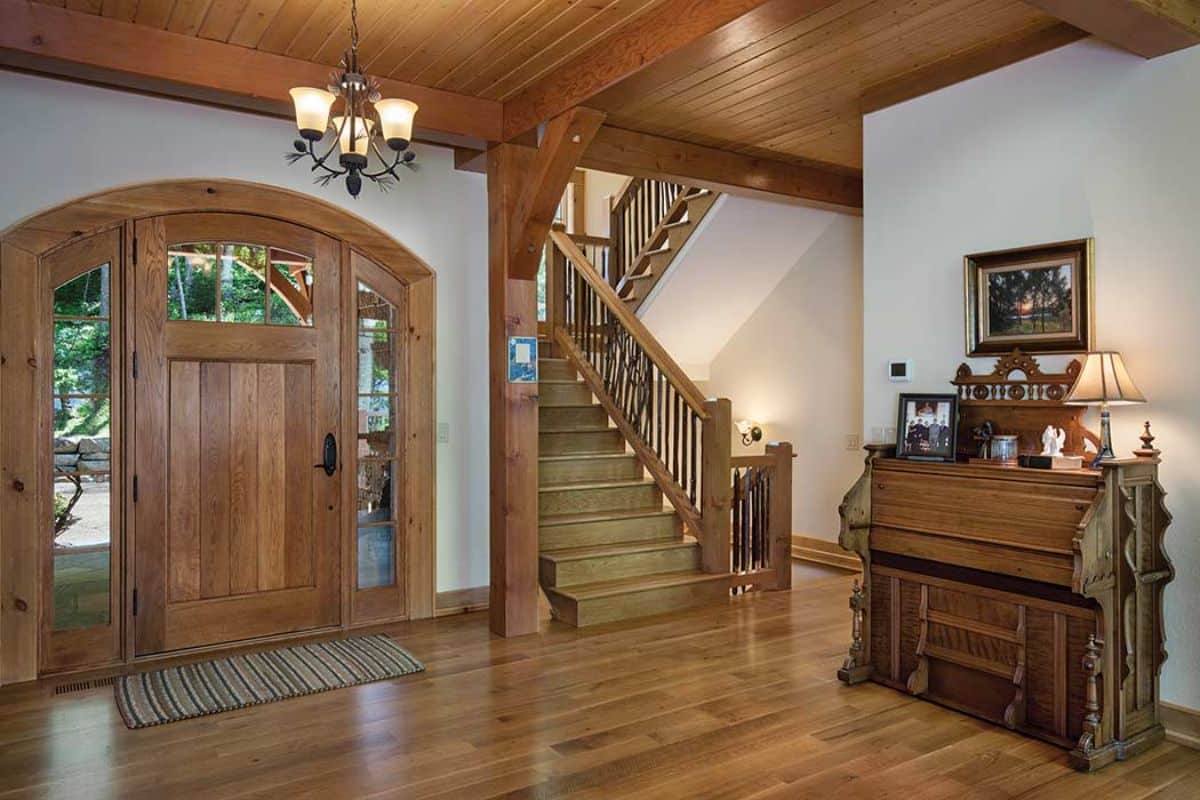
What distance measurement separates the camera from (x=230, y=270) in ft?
14.8

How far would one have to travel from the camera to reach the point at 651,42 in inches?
137

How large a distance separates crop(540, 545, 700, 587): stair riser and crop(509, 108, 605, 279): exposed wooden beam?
177 centimetres

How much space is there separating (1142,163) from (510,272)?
2953mm

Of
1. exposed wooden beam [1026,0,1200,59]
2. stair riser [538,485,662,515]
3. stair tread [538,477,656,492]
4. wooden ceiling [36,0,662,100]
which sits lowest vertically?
stair riser [538,485,662,515]

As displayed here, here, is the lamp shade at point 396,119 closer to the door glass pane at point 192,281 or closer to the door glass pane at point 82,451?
the door glass pane at point 192,281

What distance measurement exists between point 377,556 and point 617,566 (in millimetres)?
1460

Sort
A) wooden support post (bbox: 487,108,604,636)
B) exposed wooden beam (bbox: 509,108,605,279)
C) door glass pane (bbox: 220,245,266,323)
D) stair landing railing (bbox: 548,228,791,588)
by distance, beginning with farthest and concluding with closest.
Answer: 1. stair landing railing (bbox: 548,228,791,588)
2. wooden support post (bbox: 487,108,604,636)
3. door glass pane (bbox: 220,245,266,323)
4. exposed wooden beam (bbox: 509,108,605,279)

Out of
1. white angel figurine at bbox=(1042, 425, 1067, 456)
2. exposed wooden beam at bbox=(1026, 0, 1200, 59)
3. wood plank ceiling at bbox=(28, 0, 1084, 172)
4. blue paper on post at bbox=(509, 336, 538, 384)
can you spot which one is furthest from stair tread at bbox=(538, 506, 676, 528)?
exposed wooden beam at bbox=(1026, 0, 1200, 59)

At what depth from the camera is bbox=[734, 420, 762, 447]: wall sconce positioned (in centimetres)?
752

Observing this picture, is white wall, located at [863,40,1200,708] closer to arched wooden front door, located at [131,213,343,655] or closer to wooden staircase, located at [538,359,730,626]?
wooden staircase, located at [538,359,730,626]

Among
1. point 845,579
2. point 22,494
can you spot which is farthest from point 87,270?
point 845,579

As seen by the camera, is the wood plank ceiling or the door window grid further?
the door window grid

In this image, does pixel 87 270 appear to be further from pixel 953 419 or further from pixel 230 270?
pixel 953 419

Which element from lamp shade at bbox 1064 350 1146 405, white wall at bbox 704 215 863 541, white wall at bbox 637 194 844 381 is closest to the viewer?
lamp shade at bbox 1064 350 1146 405
